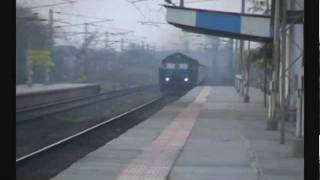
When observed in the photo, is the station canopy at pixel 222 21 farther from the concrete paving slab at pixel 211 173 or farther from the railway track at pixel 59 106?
the concrete paving slab at pixel 211 173

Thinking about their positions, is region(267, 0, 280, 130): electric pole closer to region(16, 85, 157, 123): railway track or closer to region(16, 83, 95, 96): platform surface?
region(16, 85, 157, 123): railway track

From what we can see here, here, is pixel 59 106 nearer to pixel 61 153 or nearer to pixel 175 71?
pixel 61 153

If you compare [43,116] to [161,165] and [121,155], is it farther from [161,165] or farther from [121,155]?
[161,165]

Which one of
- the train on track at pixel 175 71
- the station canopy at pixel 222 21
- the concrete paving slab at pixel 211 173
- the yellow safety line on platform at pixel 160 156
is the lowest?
the yellow safety line on platform at pixel 160 156

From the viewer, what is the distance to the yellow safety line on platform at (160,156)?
9352 millimetres

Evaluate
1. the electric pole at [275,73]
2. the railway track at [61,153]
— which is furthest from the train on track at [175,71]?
the electric pole at [275,73]

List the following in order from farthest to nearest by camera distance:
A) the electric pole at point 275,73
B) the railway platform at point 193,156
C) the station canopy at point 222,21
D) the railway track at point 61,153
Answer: the station canopy at point 222,21 < the electric pole at point 275,73 < the railway track at point 61,153 < the railway platform at point 193,156

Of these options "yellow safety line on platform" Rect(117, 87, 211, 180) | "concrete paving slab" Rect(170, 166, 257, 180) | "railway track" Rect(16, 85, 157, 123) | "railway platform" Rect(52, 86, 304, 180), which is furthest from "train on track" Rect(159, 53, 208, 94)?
"concrete paving slab" Rect(170, 166, 257, 180)

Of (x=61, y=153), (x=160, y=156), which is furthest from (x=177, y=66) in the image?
(x=160, y=156)

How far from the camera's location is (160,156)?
38.0 feet

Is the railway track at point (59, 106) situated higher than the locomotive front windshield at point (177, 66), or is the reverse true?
the locomotive front windshield at point (177, 66)
